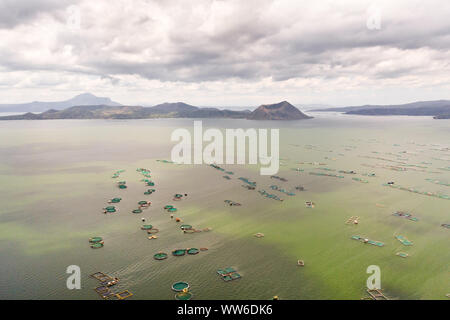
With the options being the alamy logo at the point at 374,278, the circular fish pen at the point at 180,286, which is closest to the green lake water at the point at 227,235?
the circular fish pen at the point at 180,286

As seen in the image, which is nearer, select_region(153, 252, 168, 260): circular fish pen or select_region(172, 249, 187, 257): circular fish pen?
select_region(153, 252, 168, 260): circular fish pen

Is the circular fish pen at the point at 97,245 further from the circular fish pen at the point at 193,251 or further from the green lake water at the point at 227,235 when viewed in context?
the circular fish pen at the point at 193,251

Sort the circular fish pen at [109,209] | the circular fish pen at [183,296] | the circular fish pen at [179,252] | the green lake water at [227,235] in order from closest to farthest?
the circular fish pen at [183,296] < the green lake water at [227,235] < the circular fish pen at [179,252] < the circular fish pen at [109,209]

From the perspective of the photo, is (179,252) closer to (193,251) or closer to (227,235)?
(193,251)

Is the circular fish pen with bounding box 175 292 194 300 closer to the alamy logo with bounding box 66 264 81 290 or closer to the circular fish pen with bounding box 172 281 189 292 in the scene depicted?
the circular fish pen with bounding box 172 281 189 292

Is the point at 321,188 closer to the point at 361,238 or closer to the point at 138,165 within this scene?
the point at 361,238

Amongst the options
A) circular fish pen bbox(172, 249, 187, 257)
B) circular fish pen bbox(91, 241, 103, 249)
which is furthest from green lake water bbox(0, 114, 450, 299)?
circular fish pen bbox(172, 249, 187, 257)
